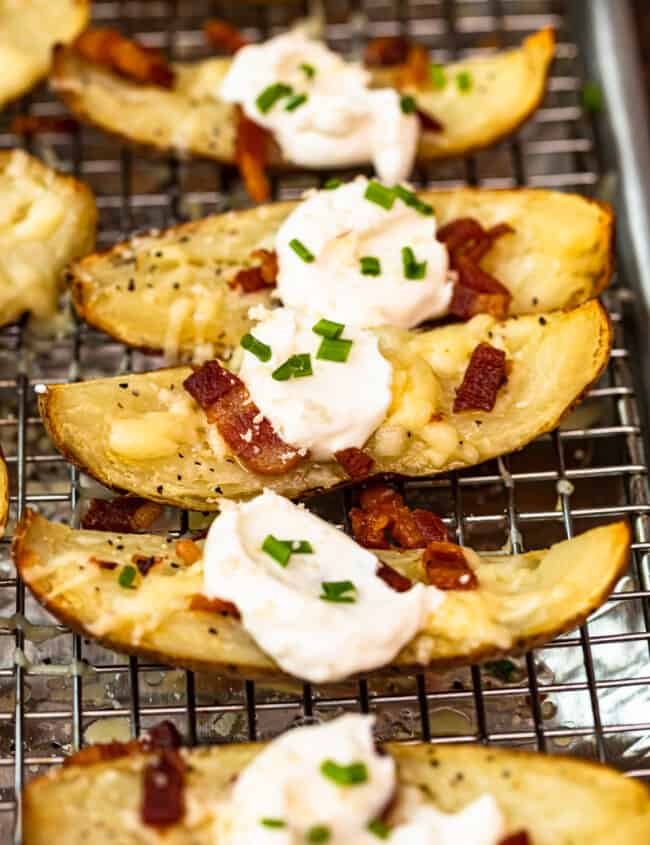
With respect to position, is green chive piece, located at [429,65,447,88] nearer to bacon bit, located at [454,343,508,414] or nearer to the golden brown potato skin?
bacon bit, located at [454,343,508,414]

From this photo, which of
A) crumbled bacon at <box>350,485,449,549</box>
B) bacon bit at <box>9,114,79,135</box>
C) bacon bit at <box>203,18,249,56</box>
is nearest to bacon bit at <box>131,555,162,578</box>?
crumbled bacon at <box>350,485,449,549</box>

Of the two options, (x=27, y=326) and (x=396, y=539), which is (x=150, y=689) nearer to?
(x=396, y=539)

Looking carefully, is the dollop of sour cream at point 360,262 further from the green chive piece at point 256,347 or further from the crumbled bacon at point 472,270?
the green chive piece at point 256,347

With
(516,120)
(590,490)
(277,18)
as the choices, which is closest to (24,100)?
(277,18)

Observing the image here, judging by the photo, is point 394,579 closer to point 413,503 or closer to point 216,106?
point 413,503

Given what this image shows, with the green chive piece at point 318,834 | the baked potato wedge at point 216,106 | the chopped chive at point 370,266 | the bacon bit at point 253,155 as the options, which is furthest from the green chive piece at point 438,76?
the green chive piece at point 318,834

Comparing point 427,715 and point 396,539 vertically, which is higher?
point 396,539
